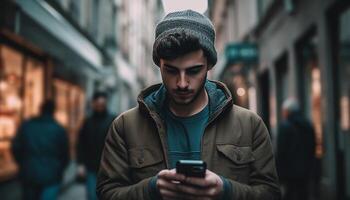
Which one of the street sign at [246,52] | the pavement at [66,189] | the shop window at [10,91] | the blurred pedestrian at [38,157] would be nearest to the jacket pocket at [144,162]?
the blurred pedestrian at [38,157]

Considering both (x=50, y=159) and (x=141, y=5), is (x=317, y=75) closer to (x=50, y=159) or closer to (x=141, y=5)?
(x=50, y=159)

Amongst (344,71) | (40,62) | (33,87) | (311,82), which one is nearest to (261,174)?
(344,71)

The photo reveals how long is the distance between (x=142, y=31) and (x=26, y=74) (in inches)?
1022

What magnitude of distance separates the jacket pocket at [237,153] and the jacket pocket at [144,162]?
0.25 m

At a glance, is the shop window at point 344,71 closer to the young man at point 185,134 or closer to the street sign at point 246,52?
the young man at point 185,134

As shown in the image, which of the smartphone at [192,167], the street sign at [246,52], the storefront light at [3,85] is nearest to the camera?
the smartphone at [192,167]

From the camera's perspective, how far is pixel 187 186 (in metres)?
1.96

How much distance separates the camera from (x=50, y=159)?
242 inches

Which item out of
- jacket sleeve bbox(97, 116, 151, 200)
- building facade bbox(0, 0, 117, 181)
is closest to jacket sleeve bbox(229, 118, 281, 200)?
jacket sleeve bbox(97, 116, 151, 200)

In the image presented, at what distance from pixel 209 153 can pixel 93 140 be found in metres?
4.60

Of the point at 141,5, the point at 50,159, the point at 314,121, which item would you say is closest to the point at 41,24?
the point at 50,159

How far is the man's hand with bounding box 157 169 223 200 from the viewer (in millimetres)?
1958

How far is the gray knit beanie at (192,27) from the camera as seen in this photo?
2193mm

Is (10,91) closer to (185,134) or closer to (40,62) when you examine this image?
(40,62)
